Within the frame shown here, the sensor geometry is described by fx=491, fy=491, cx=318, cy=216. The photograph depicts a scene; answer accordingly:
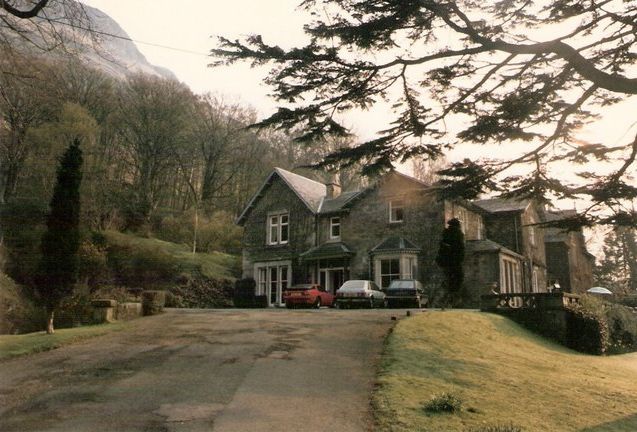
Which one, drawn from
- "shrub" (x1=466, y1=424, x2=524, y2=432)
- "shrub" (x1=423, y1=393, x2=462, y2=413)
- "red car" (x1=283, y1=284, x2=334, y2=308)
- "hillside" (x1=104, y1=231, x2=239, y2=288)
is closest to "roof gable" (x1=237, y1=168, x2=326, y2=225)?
"hillside" (x1=104, y1=231, x2=239, y2=288)

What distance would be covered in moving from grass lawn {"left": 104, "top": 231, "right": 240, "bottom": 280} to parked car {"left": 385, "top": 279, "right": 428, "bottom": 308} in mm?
13697

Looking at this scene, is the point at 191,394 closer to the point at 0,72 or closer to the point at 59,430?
the point at 59,430

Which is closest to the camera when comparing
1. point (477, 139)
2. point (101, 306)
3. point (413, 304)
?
point (477, 139)

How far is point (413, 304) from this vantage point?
77.6 ft

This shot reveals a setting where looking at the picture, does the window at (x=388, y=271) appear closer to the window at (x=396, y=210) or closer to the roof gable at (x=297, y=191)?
the window at (x=396, y=210)

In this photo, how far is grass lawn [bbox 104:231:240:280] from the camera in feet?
102

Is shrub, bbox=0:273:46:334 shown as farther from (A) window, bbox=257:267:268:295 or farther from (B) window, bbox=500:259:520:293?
(B) window, bbox=500:259:520:293

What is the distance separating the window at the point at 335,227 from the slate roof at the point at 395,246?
3181 millimetres

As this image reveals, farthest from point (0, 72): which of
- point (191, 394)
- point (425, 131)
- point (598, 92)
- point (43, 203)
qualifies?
point (43, 203)

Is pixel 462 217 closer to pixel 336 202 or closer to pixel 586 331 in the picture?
pixel 336 202

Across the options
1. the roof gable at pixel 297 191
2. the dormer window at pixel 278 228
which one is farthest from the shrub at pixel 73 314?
the dormer window at pixel 278 228

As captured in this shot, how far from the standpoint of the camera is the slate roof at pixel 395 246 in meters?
27.3

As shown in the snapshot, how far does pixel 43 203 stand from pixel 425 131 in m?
27.5

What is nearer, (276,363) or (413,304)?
(276,363)
